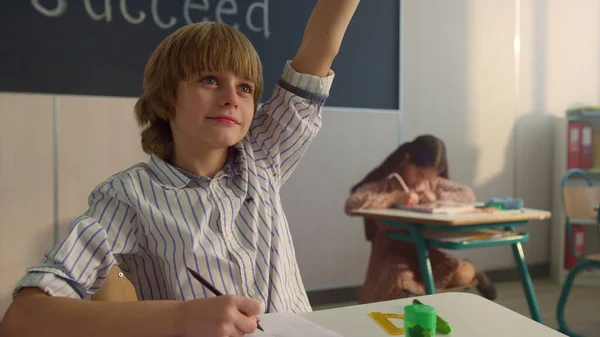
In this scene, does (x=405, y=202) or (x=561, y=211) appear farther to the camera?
(x=561, y=211)

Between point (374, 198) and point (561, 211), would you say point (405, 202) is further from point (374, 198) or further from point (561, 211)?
point (561, 211)

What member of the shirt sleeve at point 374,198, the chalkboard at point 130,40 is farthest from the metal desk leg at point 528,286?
the chalkboard at point 130,40

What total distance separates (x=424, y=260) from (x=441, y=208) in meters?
0.27

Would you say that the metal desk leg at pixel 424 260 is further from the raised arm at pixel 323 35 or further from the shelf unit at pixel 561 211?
the shelf unit at pixel 561 211

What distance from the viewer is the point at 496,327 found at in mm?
759

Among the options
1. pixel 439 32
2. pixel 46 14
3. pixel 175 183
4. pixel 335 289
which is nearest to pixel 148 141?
pixel 175 183

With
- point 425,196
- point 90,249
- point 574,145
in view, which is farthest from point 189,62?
point 574,145

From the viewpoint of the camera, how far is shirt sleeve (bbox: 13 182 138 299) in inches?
24.3

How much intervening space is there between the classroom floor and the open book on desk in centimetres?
83

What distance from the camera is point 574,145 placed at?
3.56 metres

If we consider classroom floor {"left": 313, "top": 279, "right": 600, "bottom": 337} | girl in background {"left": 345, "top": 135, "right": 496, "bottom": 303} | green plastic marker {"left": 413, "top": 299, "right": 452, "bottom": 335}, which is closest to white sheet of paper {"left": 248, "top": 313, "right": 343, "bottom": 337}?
green plastic marker {"left": 413, "top": 299, "right": 452, "bottom": 335}

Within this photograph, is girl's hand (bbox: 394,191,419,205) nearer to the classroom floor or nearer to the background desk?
the background desk

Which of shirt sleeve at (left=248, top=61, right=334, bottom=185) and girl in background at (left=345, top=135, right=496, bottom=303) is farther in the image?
girl in background at (left=345, top=135, right=496, bottom=303)

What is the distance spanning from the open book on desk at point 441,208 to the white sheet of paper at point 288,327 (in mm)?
1656
